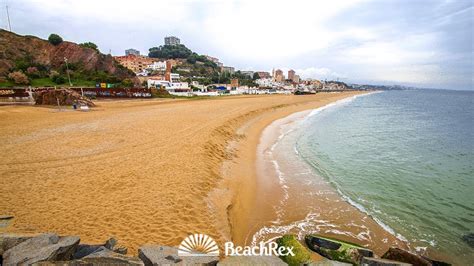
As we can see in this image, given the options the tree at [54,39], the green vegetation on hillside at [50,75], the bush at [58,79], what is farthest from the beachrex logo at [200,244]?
the tree at [54,39]

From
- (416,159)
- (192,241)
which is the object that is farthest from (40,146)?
(416,159)

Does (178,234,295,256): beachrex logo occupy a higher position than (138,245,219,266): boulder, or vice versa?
(138,245,219,266): boulder

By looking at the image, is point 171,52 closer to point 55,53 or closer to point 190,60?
point 190,60

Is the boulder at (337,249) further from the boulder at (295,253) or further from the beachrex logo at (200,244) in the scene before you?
the beachrex logo at (200,244)

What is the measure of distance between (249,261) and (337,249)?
2876 millimetres

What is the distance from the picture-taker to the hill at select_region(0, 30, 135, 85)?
50219 mm

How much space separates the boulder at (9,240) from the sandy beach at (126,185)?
129cm

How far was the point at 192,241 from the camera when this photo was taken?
17.9 feet

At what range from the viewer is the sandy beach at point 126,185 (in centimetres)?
570

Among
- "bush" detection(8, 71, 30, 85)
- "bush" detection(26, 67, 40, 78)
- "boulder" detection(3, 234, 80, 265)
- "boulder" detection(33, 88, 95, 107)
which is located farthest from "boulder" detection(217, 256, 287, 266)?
"bush" detection(26, 67, 40, 78)

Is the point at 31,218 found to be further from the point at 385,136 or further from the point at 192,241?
the point at 385,136

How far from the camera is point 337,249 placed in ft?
18.9

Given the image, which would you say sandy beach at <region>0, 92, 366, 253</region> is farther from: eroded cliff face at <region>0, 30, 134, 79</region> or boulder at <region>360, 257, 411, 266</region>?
eroded cliff face at <region>0, 30, 134, 79</region>

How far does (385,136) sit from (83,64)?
68253mm
